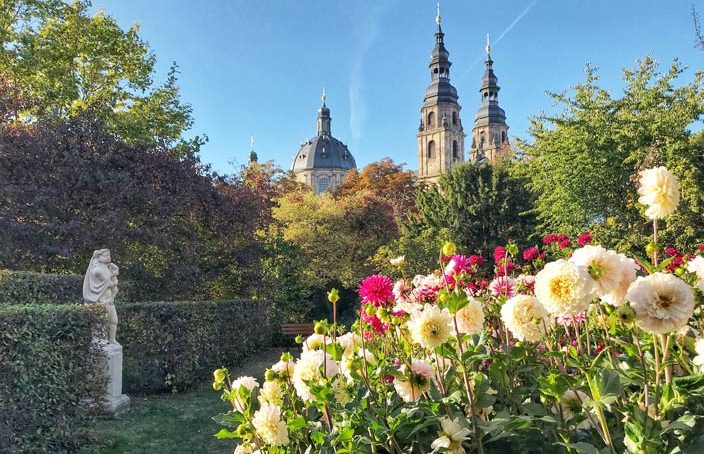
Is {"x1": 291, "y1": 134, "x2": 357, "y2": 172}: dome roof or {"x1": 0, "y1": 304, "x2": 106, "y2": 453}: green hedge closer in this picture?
{"x1": 0, "y1": 304, "x2": 106, "y2": 453}: green hedge

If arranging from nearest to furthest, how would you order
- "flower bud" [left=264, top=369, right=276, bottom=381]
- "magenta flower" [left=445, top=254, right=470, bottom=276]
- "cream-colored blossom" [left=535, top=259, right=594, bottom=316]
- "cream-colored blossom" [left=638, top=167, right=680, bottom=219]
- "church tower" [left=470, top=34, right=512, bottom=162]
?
"cream-colored blossom" [left=535, top=259, right=594, bottom=316] → "cream-colored blossom" [left=638, top=167, right=680, bottom=219] → "flower bud" [left=264, top=369, right=276, bottom=381] → "magenta flower" [left=445, top=254, right=470, bottom=276] → "church tower" [left=470, top=34, right=512, bottom=162]

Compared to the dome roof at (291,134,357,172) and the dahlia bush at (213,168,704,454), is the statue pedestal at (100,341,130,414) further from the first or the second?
the dome roof at (291,134,357,172)

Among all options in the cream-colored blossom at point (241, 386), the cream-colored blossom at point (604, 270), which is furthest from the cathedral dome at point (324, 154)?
the cream-colored blossom at point (604, 270)

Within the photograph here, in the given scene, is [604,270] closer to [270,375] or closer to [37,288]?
[270,375]

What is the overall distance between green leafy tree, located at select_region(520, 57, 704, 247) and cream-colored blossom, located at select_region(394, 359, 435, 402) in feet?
35.9

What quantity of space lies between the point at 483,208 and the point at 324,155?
2589 inches

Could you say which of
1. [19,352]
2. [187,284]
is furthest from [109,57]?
[19,352]

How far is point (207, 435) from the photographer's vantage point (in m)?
5.30

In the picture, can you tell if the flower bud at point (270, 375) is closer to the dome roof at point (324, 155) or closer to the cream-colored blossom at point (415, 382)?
the cream-colored blossom at point (415, 382)

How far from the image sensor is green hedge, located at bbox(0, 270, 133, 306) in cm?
653

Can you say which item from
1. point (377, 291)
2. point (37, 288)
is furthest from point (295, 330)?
point (377, 291)

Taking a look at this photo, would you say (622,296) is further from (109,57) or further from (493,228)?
(493,228)

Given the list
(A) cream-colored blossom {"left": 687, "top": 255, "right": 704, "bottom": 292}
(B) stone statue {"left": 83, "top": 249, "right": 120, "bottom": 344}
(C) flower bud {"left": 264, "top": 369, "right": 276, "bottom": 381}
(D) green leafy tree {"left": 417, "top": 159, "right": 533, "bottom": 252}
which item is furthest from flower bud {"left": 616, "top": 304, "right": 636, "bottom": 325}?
(D) green leafy tree {"left": 417, "top": 159, "right": 533, "bottom": 252}

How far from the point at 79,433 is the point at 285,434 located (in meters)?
3.91
